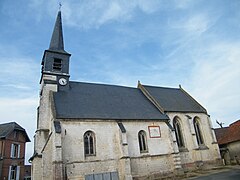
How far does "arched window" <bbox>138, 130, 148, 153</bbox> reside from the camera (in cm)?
1744

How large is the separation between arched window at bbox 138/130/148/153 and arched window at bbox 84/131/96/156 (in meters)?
4.36

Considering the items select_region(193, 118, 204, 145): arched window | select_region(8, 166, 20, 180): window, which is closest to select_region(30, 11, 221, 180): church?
select_region(193, 118, 204, 145): arched window

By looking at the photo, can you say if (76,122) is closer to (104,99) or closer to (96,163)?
(96,163)

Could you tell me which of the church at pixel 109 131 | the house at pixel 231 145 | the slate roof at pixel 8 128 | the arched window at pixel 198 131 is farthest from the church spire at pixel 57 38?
the house at pixel 231 145

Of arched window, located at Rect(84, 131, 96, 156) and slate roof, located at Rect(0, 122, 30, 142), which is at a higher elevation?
slate roof, located at Rect(0, 122, 30, 142)

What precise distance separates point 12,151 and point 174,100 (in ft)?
70.3

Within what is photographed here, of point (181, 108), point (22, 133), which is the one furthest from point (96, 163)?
point (22, 133)

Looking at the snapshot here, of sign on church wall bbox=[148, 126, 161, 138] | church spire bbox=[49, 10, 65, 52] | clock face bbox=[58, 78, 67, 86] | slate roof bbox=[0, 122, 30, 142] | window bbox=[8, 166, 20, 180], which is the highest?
church spire bbox=[49, 10, 65, 52]

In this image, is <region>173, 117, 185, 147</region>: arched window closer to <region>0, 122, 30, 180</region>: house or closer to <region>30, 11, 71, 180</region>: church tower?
<region>30, 11, 71, 180</region>: church tower

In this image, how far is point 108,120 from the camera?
16828 mm

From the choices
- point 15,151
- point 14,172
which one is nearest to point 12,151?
point 15,151

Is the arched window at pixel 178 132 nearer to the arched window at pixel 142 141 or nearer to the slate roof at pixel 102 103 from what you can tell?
the slate roof at pixel 102 103

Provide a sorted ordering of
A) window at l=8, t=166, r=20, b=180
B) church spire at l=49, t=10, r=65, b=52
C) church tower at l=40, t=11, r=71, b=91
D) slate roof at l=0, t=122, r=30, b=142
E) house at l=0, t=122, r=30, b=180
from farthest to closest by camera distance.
Answer: slate roof at l=0, t=122, r=30, b=142
window at l=8, t=166, r=20, b=180
house at l=0, t=122, r=30, b=180
church spire at l=49, t=10, r=65, b=52
church tower at l=40, t=11, r=71, b=91

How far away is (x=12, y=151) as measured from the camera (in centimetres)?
2491
